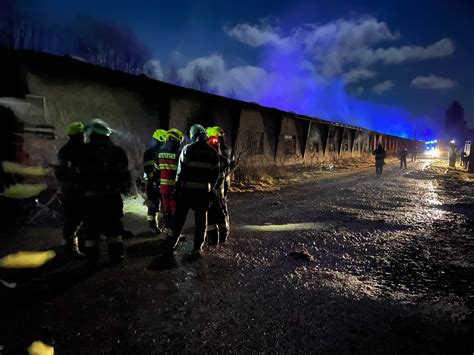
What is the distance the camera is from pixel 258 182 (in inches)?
503

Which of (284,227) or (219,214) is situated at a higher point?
(219,214)

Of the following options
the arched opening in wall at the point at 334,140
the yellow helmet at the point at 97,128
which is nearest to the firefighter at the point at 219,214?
the yellow helmet at the point at 97,128

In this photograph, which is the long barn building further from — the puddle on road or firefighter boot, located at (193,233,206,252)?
firefighter boot, located at (193,233,206,252)

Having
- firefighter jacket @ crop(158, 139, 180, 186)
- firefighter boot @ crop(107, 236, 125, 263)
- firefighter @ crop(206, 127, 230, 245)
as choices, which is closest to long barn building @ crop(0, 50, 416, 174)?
firefighter jacket @ crop(158, 139, 180, 186)

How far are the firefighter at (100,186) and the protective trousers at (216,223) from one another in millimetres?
1497

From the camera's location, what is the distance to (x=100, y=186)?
3951 millimetres

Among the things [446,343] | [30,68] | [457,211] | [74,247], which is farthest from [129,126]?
[457,211]

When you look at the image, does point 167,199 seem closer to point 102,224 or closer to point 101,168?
point 102,224

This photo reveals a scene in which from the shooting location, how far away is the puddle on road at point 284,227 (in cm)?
603

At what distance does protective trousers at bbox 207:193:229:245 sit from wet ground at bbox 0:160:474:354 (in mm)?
223

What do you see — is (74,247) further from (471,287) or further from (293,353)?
(471,287)

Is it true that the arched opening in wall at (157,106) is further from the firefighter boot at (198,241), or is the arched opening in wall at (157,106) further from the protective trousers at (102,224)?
the firefighter boot at (198,241)

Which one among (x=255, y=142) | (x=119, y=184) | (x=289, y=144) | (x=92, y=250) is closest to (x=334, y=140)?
(x=289, y=144)

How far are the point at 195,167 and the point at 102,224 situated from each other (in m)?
1.45
